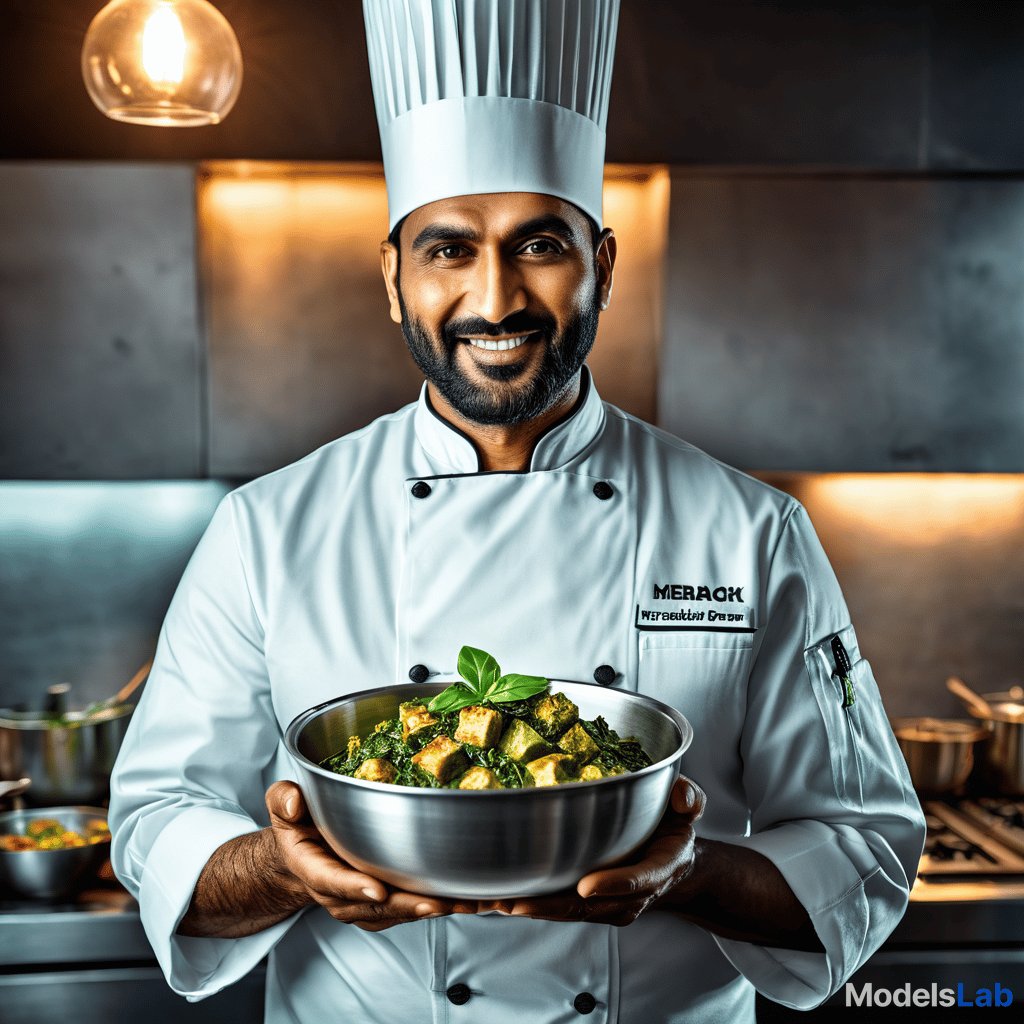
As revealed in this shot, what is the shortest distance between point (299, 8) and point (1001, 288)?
5.57 ft

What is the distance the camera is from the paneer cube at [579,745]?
2.67 feet

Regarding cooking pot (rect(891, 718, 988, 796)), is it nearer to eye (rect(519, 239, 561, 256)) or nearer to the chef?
the chef

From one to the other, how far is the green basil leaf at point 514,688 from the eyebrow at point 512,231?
557mm

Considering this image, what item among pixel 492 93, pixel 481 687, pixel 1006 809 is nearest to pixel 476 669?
pixel 481 687

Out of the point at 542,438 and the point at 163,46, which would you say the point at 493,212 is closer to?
the point at 542,438

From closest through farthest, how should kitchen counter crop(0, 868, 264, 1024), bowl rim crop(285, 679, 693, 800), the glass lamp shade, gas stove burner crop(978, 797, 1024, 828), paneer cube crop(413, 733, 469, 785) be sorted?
1. bowl rim crop(285, 679, 693, 800)
2. paneer cube crop(413, 733, 469, 785)
3. the glass lamp shade
4. kitchen counter crop(0, 868, 264, 1024)
5. gas stove burner crop(978, 797, 1024, 828)

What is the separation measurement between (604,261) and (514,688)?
0.66m

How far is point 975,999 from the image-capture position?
1877mm

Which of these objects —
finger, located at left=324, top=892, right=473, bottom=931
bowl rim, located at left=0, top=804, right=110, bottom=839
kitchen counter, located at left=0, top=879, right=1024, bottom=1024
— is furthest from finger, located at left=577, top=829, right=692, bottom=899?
bowl rim, located at left=0, top=804, right=110, bottom=839

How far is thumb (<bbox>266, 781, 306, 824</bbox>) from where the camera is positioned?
85cm

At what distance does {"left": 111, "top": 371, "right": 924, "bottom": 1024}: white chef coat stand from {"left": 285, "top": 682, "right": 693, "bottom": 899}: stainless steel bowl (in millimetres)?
414

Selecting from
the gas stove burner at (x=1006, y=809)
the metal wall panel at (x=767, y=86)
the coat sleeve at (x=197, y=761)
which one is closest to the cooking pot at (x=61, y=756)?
the coat sleeve at (x=197, y=761)

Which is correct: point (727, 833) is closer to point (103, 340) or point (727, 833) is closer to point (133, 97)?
point (133, 97)

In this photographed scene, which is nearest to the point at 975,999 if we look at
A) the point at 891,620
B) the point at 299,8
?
the point at 891,620
